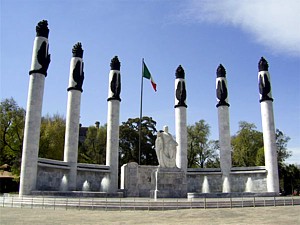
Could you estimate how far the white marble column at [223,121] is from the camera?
32.5 metres

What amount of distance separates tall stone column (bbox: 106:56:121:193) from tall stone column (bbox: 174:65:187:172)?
6.90m

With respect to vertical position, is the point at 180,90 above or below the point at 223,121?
above

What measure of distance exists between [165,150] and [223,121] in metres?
13.5

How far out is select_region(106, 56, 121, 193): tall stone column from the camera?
31.7 m

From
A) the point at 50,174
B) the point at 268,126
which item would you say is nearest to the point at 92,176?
the point at 50,174

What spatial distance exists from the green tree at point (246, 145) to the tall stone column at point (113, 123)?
74.4 feet

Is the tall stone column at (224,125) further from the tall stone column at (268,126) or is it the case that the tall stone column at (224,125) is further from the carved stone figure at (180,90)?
the carved stone figure at (180,90)

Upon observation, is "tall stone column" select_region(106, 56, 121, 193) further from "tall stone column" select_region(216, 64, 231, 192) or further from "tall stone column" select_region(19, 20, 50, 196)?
"tall stone column" select_region(216, 64, 231, 192)

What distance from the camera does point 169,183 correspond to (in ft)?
72.7

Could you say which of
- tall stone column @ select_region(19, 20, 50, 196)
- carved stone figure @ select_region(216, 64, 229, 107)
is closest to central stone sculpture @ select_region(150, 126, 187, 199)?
tall stone column @ select_region(19, 20, 50, 196)

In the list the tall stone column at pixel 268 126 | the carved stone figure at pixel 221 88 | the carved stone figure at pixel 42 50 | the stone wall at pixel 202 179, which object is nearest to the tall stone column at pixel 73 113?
the carved stone figure at pixel 42 50

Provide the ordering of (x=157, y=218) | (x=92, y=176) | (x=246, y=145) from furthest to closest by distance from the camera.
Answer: (x=246, y=145) → (x=92, y=176) → (x=157, y=218)

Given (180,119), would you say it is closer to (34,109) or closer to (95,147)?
(34,109)

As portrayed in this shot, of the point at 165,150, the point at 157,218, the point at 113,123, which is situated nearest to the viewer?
the point at 157,218
